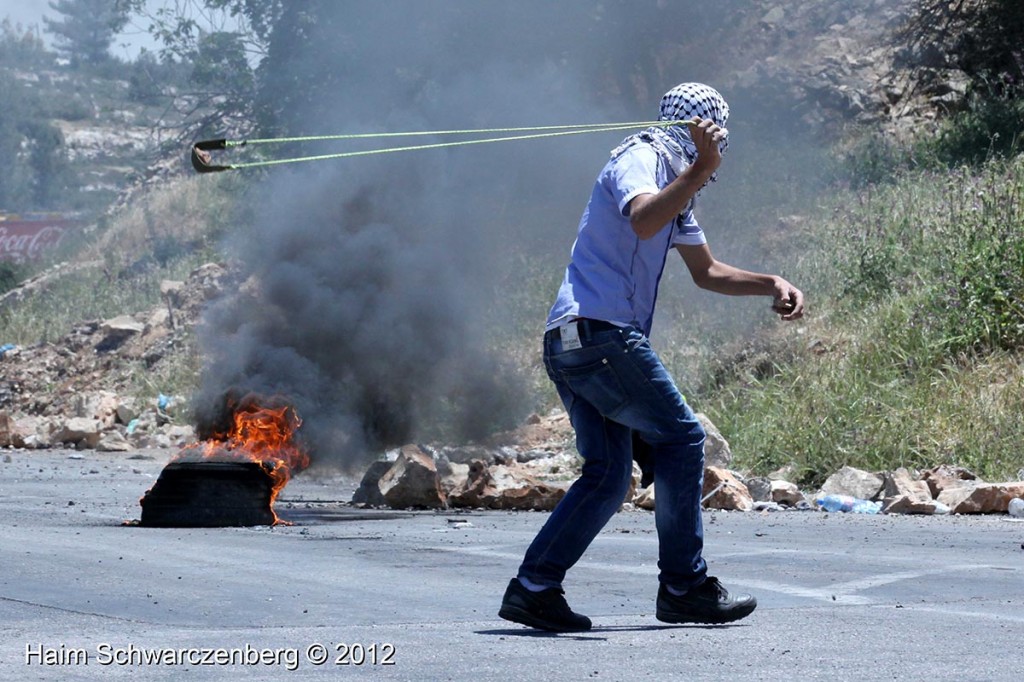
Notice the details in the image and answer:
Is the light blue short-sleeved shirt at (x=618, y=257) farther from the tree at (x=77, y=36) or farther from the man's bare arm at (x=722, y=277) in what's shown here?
the tree at (x=77, y=36)

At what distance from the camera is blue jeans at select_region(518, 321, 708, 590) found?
175 inches

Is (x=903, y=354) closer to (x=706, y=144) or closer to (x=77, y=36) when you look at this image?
(x=706, y=144)

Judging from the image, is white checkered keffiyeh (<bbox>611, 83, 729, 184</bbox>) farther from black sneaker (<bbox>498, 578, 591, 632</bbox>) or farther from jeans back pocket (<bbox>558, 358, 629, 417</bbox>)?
black sneaker (<bbox>498, 578, 591, 632</bbox>)

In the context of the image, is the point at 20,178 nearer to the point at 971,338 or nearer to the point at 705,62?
the point at 705,62

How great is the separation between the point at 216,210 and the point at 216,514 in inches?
812

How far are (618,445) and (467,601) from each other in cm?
100

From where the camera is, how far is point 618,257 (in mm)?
4555

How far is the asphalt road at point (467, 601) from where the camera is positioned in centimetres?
389

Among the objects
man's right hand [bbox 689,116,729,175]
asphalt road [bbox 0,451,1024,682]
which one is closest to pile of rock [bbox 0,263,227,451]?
asphalt road [bbox 0,451,1024,682]

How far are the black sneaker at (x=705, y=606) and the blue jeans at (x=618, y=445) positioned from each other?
0.04 meters

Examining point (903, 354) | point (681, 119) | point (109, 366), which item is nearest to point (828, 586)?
point (681, 119)

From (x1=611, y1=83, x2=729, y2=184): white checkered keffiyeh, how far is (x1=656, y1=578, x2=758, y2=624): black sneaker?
4.30 ft

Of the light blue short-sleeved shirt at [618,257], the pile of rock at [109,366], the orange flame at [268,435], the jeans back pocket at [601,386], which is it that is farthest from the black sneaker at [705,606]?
the pile of rock at [109,366]

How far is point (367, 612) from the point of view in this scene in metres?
4.87
